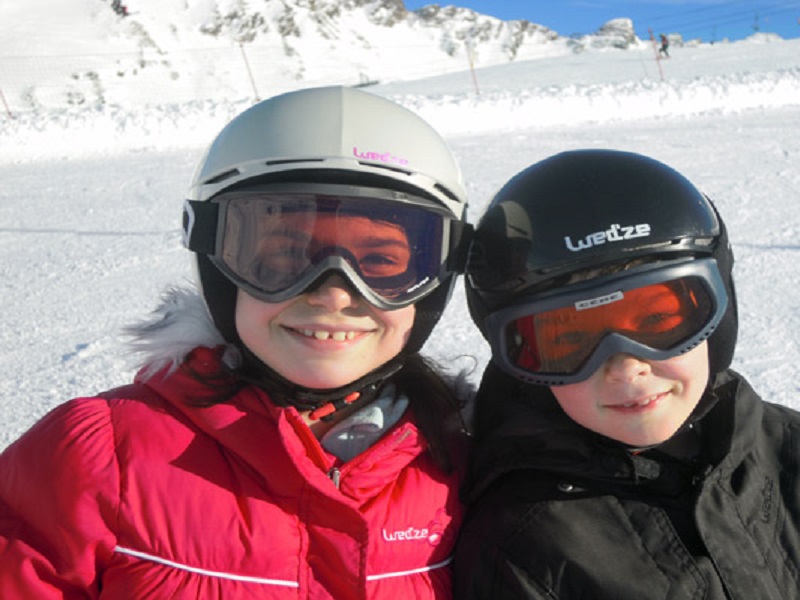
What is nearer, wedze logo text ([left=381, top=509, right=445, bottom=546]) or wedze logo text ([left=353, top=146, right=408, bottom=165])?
wedze logo text ([left=381, top=509, right=445, bottom=546])

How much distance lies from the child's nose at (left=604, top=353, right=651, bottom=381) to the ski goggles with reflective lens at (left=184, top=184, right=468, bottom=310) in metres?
0.46

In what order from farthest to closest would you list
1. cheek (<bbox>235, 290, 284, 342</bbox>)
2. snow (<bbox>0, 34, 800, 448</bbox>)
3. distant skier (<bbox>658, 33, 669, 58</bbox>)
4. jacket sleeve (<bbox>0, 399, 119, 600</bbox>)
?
distant skier (<bbox>658, 33, 669, 58</bbox>), snow (<bbox>0, 34, 800, 448</bbox>), cheek (<bbox>235, 290, 284, 342</bbox>), jacket sleeve (<bbox>0, 399, 119, 600</bbox>)

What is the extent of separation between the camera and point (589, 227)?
165 centimetres

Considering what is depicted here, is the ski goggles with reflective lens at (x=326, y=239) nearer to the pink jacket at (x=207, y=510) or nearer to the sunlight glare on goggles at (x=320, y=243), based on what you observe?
the sunlight glare on goggles at (x=320, y=243)

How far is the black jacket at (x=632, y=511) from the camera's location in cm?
158

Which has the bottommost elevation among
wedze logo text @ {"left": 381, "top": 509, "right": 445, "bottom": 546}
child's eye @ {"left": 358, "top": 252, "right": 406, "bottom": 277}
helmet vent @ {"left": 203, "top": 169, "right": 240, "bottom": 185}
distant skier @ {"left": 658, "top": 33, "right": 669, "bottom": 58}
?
distant skier @ {"left": 658, "top": 33, "right": 669, "bottom": 58}

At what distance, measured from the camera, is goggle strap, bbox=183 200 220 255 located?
6.00ft

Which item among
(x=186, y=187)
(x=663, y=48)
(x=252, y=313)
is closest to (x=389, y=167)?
(x=252, y=313)

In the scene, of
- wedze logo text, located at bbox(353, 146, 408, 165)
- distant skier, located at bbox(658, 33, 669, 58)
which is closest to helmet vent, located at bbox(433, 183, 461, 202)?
wedze logo text, located at bbox(353, 146, 408, 165)

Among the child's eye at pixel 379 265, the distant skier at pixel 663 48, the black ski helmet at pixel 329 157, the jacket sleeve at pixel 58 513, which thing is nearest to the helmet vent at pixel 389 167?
the black ski helmet at pixel 329 157

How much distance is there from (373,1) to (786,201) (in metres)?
131

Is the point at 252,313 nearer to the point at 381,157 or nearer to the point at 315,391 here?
the point at 315,391

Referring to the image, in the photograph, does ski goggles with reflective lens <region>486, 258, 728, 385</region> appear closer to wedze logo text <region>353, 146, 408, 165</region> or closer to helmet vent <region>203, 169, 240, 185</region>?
wedze logo text <region>353, 146, 408, 165</region>

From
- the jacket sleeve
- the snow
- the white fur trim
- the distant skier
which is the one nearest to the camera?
the jacket sleeve
